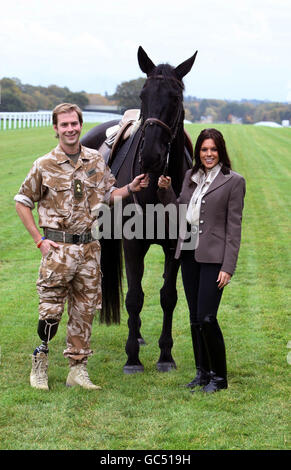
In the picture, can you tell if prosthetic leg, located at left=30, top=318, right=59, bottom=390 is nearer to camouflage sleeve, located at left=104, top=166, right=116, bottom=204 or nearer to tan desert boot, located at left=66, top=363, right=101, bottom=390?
tan desert boot, located at left=66, top=363, right=101, bottom=390

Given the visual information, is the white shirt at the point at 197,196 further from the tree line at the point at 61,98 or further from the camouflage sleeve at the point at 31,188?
the tree line at the point at 61,98

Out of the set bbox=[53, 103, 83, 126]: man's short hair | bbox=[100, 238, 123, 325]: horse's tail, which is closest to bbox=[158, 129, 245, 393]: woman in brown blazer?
bbox=[53, 103, 83, 126]: man's short hair

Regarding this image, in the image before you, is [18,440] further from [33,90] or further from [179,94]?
[33,90]

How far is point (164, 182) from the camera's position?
543 cm

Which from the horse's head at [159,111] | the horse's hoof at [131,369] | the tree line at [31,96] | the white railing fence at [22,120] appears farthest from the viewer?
the tree line at [31,96]

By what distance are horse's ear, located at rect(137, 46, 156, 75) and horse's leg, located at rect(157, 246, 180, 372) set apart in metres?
1.54

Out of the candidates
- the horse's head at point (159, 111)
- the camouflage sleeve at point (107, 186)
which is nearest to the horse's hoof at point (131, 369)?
the camouflage sleeve at point (107, 186)

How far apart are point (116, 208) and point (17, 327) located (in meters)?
2.07

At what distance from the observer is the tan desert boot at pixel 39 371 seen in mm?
5473

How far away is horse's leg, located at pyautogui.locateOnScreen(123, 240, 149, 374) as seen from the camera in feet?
19.6

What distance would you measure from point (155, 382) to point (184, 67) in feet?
8.40

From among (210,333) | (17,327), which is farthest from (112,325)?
(210,333)

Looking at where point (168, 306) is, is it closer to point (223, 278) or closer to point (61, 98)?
point (223, 278)
